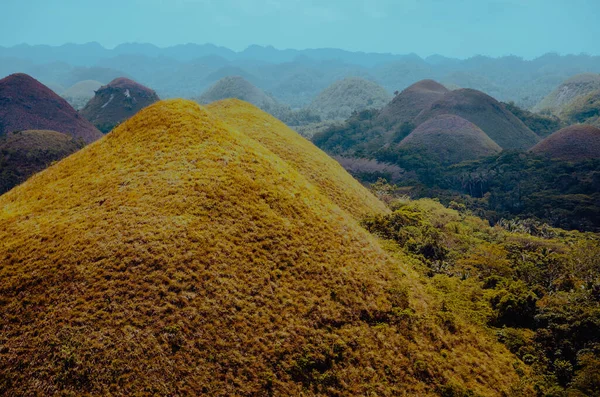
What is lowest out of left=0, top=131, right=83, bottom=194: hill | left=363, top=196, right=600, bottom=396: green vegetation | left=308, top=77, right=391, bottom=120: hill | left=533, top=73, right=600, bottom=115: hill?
left=0, top=131, right=83, bottom=194: hill

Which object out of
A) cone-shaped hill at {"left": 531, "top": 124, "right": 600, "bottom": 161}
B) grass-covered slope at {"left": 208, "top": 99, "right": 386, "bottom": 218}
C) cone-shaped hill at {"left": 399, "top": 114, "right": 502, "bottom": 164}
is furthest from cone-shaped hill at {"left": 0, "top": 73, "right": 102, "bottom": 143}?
cone-shaped hill at {"left": 531, "top": 124, "right": 600, "bottom": 161}

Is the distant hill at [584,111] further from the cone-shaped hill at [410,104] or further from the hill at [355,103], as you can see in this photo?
the hill at [355,103]

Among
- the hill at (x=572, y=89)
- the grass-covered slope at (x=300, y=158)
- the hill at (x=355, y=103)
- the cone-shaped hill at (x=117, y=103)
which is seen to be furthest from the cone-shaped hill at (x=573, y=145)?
the hill at (x=355, y=103)

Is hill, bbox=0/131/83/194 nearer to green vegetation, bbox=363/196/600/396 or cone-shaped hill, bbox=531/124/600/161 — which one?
green vegetation, bbox=363/196/600/396

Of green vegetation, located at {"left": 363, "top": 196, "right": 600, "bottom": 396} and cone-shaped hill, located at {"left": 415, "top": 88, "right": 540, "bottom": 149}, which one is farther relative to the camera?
cone-shaped hill, located at {"left": 415, "top": 88, "right": 540, "bottom": 149}

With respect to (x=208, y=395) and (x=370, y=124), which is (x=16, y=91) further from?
(x=208, y=395)

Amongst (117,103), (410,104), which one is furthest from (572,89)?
(117,103)

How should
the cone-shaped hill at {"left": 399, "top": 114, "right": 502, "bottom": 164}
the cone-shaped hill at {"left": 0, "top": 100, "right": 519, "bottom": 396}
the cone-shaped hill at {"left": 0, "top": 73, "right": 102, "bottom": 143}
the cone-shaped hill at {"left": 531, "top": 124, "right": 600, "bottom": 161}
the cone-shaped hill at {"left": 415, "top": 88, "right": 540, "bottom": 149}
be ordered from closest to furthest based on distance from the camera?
the cone-shaped hill at {"left": 0, "top": 100, "right": 519, "bottom": 396}, the cone-shaped hill at {"left": 531, "top": 124, "right": 600, "bottom": 161}, the cone-shaped hill at {"left": 399, "top": 114, "right": 502, "bottom": 164}, the cone-shaped hill at {"left": 0, "top": 73, "right": 102, "bottom": 143}, the cone-shaped hill at {"left": 415, "top": 88, "right": 540, "bottom": 149}
